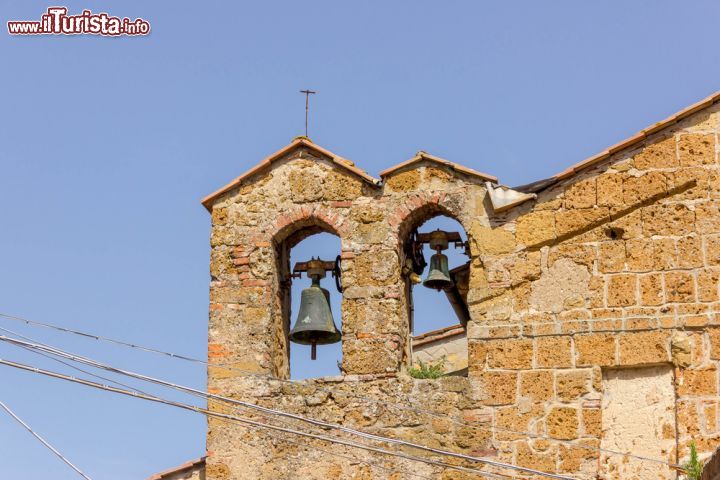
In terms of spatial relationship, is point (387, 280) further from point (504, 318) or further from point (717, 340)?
point (717, 340)

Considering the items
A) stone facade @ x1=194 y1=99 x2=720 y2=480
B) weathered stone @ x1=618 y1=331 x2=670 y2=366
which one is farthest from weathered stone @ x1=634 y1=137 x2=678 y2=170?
weathered stone @ x1=618 y1=331 x2=670 y2=366

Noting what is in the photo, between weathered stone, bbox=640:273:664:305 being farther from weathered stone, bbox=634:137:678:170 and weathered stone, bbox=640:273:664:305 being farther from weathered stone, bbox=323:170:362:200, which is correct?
weathered stone, bbox=323:170:362:200

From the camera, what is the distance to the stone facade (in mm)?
16328

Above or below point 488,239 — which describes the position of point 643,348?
below

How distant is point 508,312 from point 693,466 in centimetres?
219

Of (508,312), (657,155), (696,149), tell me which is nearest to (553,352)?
(508,312)

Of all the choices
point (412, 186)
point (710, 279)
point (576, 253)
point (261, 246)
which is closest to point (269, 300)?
point (261, 246)

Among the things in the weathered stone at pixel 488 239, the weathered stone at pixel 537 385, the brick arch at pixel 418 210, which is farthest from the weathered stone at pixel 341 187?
the weathered stone at pixel 537 385

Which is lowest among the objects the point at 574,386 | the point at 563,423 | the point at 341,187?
the point at 563,423

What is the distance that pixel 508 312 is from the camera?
16.8 m

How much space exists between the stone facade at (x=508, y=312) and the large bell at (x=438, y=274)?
29 centimetres

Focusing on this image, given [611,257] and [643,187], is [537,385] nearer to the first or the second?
[611,257]

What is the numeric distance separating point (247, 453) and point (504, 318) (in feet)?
8.29

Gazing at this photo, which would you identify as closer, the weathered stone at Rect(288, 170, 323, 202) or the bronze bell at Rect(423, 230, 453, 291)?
the bronze bell at Rect(423, 230, 453, 291)
